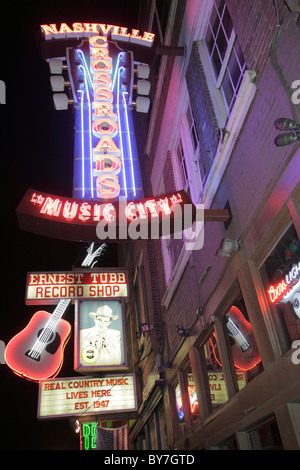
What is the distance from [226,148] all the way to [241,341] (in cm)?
307

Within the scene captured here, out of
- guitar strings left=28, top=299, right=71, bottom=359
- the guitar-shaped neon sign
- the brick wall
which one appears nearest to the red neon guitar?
the brick wall

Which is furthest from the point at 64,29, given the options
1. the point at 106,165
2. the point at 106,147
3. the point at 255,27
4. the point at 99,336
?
the point at 99,336

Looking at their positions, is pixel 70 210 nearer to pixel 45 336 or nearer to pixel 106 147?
pixel 106 147

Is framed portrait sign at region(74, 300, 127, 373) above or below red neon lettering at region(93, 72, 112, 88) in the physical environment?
below

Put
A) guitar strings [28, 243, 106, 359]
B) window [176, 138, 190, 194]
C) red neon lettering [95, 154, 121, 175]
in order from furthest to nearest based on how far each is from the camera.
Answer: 1. guitar strings [28, 243, 106, 359]
2. window [176, 138, 190, 194]
3. red neon lettering [95, 154, 121, 175]

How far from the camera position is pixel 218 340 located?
663 centimetres

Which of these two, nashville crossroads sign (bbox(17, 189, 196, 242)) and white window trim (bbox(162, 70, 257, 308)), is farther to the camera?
nashville crossroads sign (bbox(17, 189, 196, 242))

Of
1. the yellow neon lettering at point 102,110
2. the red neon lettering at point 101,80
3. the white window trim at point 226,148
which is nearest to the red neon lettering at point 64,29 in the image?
the red neon lettering at point 101,80

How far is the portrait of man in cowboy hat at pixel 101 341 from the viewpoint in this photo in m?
10.7

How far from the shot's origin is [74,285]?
11.6 m

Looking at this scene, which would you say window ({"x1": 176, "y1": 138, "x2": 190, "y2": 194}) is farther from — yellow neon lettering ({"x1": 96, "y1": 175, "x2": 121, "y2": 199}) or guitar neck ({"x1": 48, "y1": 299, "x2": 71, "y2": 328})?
guitar neck ({"x1": 48, "y1": 299, "x2": 71, "y2": 328})

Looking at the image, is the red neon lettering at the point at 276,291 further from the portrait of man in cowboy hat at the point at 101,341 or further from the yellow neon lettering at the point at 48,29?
the yellow neon lettering at the point at 48,29

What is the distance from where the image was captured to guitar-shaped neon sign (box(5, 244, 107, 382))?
35.8 feet

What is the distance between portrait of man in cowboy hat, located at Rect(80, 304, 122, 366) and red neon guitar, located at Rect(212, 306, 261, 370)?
511 centimetres
